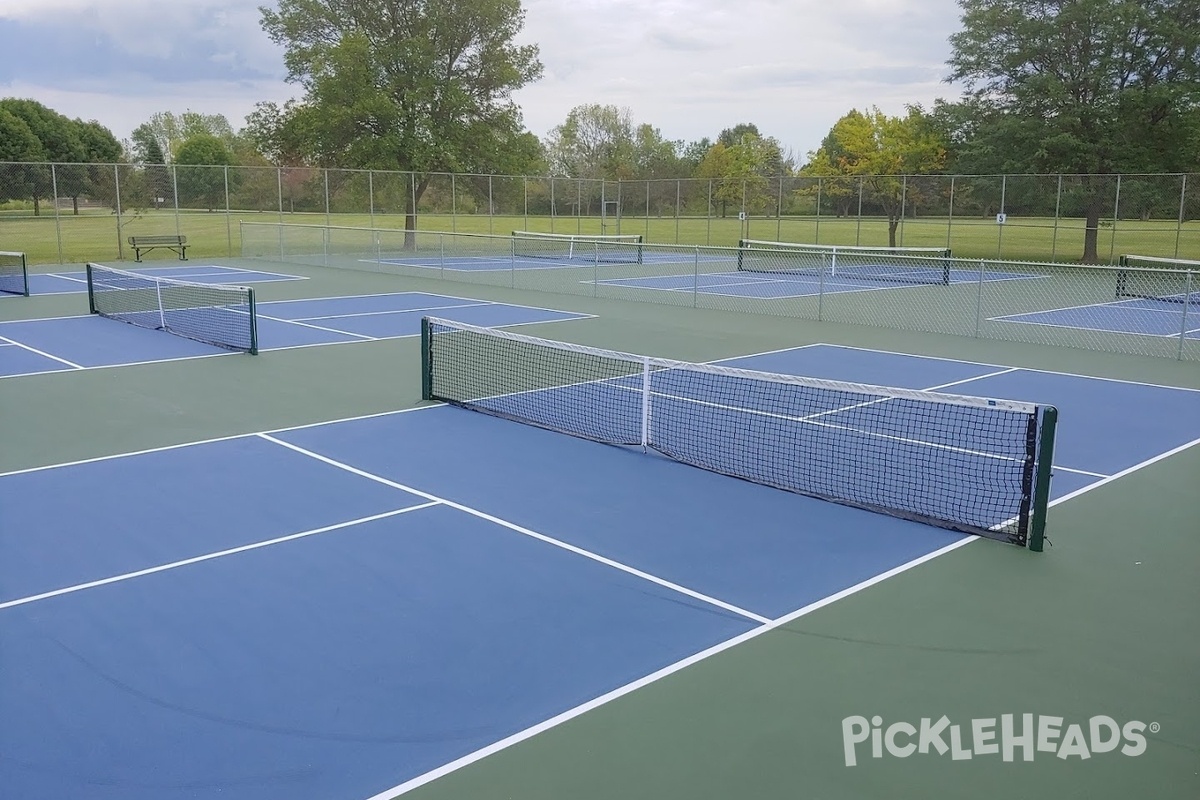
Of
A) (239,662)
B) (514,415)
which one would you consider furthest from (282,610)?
(514,415)

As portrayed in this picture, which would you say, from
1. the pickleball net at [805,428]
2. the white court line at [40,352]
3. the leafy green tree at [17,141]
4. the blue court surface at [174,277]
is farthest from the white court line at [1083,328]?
the leafy green tree at [17,141]

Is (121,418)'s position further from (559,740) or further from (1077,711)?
(1077,711)

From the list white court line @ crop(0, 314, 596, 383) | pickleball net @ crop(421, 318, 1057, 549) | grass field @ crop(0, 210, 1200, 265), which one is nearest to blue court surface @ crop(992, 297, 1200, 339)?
white court line @ crop(0, 314, 596, 383)

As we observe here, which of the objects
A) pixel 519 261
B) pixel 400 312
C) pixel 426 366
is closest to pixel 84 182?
pixel 519 261

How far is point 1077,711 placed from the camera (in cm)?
491

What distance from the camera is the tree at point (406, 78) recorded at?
3884cm

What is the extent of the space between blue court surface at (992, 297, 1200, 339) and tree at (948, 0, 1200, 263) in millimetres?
14353

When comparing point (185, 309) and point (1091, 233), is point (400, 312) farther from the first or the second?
point (1091, 233)

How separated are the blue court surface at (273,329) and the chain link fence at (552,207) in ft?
47.0

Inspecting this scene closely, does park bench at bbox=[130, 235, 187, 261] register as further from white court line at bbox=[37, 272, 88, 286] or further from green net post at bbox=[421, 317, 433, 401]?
green net post at bbox=[421, 317, 433, 401]

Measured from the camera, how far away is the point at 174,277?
82.2ft

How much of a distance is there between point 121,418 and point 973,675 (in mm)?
8957

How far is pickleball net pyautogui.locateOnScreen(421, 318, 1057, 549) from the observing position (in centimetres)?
788

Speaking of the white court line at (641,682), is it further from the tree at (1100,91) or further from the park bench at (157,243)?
the tree at (1100,91)
